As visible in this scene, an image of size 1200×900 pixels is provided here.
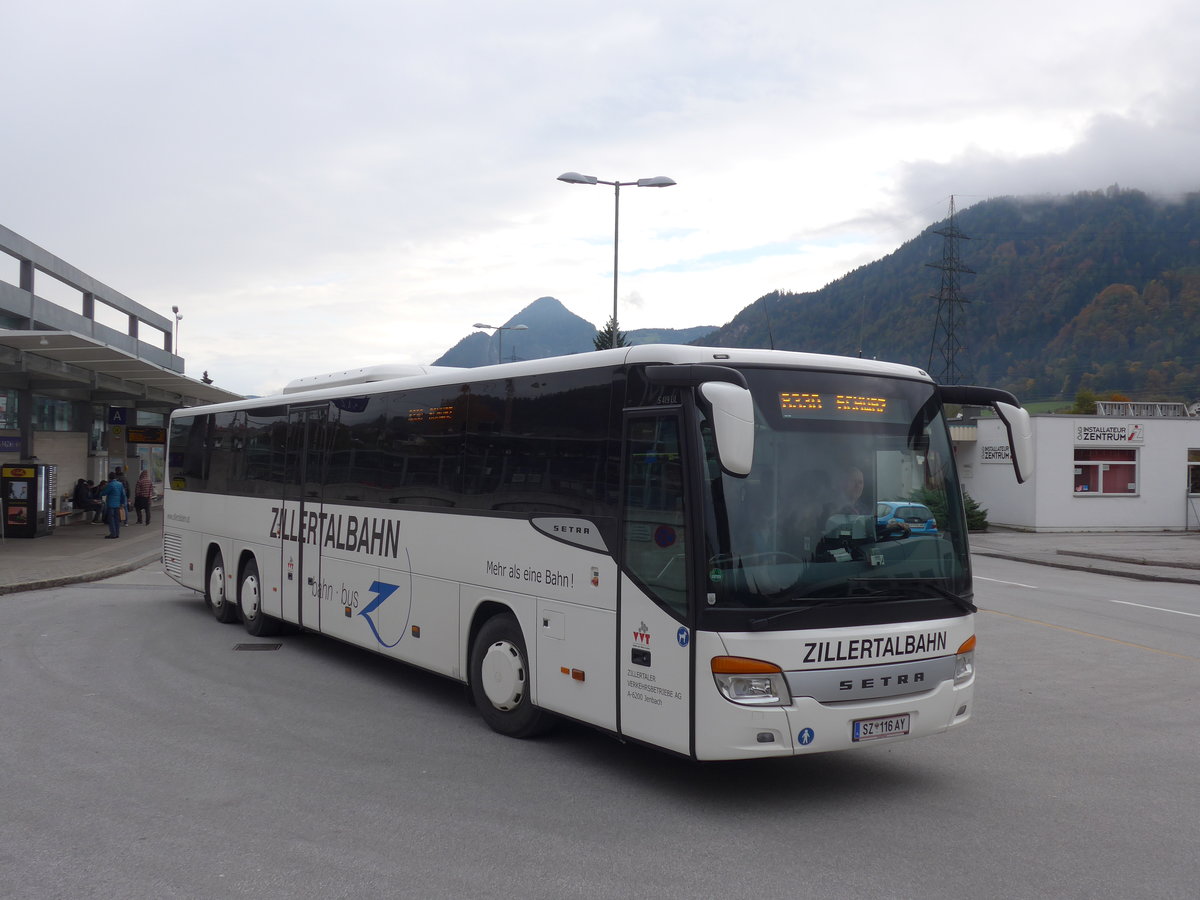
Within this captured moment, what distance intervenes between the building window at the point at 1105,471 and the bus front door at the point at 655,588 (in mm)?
36049

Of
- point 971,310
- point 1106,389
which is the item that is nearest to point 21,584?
point 1106,389

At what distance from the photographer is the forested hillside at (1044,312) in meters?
117

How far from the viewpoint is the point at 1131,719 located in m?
8.95

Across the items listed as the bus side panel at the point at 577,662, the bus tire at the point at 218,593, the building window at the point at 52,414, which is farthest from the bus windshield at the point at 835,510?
the building window at the point at 52,414

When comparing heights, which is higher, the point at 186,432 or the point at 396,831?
the point at 186,432

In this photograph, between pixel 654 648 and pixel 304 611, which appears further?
pixel 304 611

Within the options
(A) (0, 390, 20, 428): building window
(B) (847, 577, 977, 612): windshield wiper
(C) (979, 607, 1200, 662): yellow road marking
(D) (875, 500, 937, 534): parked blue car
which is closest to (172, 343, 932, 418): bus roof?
(D) (875, 500, 937, 534): parked blue car

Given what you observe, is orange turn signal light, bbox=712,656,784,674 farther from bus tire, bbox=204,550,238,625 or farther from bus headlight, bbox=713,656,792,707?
bus tire, bbox=204,550,238,625

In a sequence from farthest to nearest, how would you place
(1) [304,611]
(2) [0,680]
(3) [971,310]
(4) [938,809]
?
(3) [971,310], (1) [304,611], (2) [0,680], (4) [938,809]

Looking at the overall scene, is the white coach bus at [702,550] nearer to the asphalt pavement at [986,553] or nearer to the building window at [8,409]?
the asphalt pavement at [986,553]

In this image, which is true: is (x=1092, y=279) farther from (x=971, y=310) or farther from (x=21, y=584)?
(x=21, y=584)

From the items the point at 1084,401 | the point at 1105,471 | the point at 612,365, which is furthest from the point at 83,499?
the point at 1084,401

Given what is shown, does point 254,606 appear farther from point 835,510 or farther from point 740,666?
point 835,510

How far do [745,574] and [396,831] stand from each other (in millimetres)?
2417
